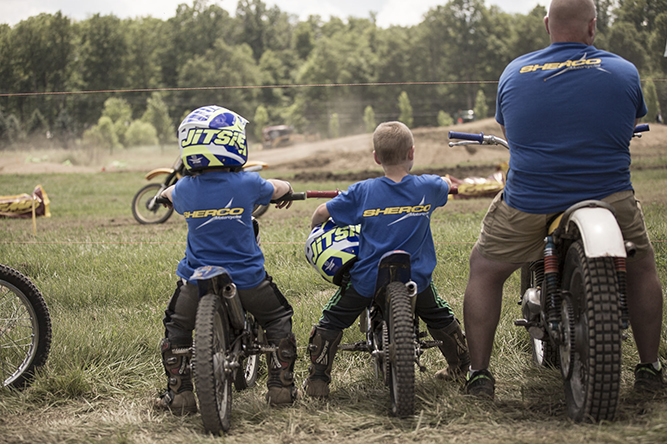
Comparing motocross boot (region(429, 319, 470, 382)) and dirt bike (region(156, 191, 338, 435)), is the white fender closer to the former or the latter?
motocross boot (region(429, 319, 470, 382))

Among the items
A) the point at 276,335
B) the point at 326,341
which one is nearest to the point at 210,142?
the point at 276,335

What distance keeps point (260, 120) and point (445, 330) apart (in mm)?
41012

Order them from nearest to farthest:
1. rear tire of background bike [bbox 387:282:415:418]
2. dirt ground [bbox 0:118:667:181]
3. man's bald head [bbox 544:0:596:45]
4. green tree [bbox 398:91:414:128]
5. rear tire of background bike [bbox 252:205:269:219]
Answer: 1. rear tire of background bike [bbox 387:282:415:418]
2. man's bald head [bbox 544:0:596:45]
3. rear tire of background bike [bbox 252:205:269:219]
4. dirt ground [bbox 0:118:667:181]
5. green tree [bbox 398:91:414:128]

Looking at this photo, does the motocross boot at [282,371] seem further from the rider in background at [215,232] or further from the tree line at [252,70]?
the tree line at [252,70]

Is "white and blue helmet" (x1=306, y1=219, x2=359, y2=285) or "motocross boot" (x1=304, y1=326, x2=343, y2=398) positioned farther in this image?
"motocross boot" (x1=304, y1=326, x2=343, y2=398)

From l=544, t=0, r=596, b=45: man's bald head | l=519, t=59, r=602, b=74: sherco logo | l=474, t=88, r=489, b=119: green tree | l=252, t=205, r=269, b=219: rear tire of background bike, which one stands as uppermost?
l=474, t=88, r=489, b=119: green tree

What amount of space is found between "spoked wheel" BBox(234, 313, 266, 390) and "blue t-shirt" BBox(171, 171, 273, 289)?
34 centimetres

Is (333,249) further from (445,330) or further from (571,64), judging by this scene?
(571,64)

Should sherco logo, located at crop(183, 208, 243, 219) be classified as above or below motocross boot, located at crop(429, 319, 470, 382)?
above

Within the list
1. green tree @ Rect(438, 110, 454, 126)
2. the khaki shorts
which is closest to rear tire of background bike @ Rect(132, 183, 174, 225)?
the khaki shorts

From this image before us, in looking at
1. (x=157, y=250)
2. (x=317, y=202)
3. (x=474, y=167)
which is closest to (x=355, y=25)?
(x=474, y=167)

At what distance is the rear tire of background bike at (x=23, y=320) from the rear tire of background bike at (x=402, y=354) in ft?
6.56

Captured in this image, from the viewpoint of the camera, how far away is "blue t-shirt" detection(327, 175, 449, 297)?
3.19 m

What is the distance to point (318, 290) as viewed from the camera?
17.4 feet
